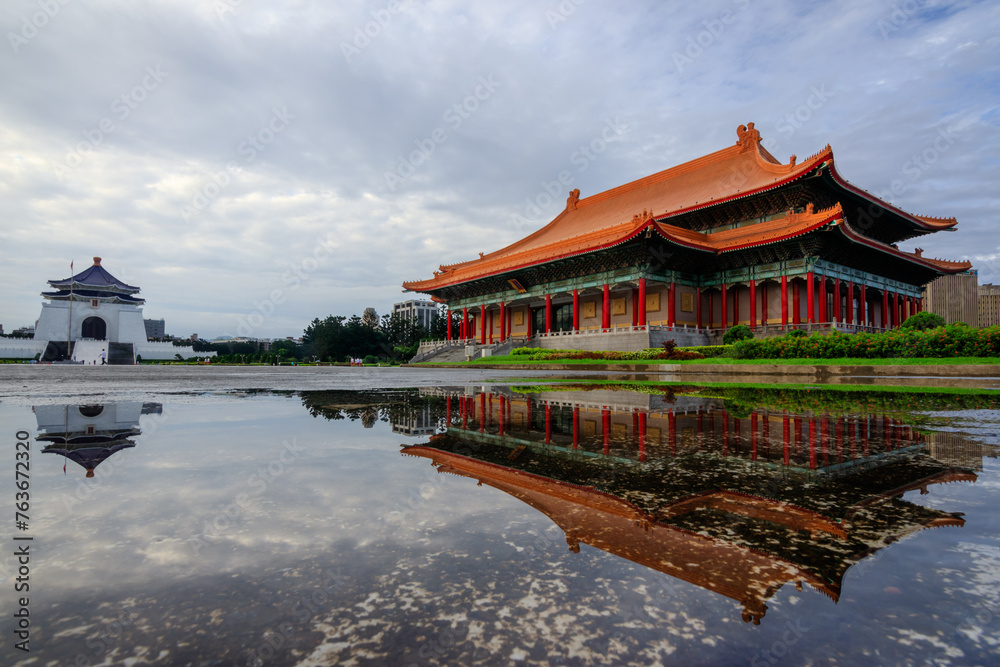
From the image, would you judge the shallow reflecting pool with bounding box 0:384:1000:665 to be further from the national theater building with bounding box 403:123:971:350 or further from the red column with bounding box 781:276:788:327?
the red column with bounding box 781:276:788:327

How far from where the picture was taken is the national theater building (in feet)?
77.3

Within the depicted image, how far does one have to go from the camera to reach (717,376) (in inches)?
536

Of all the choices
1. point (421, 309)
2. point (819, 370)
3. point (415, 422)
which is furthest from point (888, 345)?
point (421, 309)

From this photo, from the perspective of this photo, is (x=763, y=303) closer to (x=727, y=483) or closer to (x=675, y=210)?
(x=675, y=210)

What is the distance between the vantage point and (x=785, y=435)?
13.4 feet

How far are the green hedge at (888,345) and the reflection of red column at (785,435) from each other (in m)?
8.55

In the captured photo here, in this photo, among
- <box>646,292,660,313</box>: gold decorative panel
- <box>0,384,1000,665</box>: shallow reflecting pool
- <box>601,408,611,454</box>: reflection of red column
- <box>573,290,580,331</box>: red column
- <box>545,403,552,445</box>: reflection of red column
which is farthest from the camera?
<box>573,290,580,331</box>: red column

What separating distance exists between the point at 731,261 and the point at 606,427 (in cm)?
2417

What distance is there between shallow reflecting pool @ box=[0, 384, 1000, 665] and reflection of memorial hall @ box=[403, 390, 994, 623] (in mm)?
16

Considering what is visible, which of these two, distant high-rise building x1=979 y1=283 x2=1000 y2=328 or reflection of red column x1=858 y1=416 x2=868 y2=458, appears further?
distant high-rise building x1=979 y1=283 x2=1000 y2=328

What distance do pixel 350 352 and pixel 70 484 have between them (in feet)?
169

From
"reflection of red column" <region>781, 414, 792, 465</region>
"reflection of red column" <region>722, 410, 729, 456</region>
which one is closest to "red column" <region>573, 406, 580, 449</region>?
"reflection of red column" <region>722, 410, 729, 456</region>

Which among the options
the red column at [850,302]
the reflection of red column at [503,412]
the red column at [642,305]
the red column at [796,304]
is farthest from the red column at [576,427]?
the red column at [850,302]

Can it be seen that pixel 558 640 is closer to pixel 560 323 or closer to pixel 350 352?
pixel 560 323
